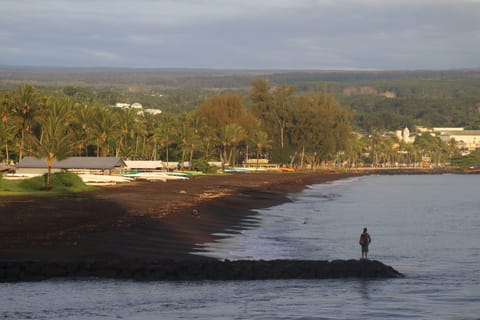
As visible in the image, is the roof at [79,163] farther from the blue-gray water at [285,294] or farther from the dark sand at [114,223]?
the blue-gray water at [285,294]

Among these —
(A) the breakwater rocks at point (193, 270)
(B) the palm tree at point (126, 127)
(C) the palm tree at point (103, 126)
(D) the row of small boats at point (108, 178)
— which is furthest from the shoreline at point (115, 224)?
(B) the palm tree at point (126, 127)

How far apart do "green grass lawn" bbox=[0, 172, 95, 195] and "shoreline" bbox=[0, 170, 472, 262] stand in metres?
2.51

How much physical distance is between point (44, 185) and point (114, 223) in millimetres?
29573

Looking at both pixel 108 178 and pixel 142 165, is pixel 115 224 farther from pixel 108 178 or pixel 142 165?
pixel 142 165

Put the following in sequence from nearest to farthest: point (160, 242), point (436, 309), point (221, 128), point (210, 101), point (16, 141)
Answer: point (436, 309) < point (160, 242) < point (16, 141) < point (221, 128) < point (210, 101)

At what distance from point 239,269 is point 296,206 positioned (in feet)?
145

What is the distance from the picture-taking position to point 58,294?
2405cm

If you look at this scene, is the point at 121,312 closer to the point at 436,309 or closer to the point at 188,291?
the point at 188,291

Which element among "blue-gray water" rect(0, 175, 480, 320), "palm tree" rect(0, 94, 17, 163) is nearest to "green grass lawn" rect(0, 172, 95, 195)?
"palm tree" rect(0, 94, 17, 163)

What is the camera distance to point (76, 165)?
331 ft

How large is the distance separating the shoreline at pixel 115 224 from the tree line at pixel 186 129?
1621 cm

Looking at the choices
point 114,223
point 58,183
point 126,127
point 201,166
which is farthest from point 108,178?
point 201,166

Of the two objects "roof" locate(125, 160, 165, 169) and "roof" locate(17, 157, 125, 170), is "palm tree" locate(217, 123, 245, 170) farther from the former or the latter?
"roof" locate(17, 157, 125, 170)

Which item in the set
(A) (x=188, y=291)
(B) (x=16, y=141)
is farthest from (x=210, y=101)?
(A) (x=188, y=291)
